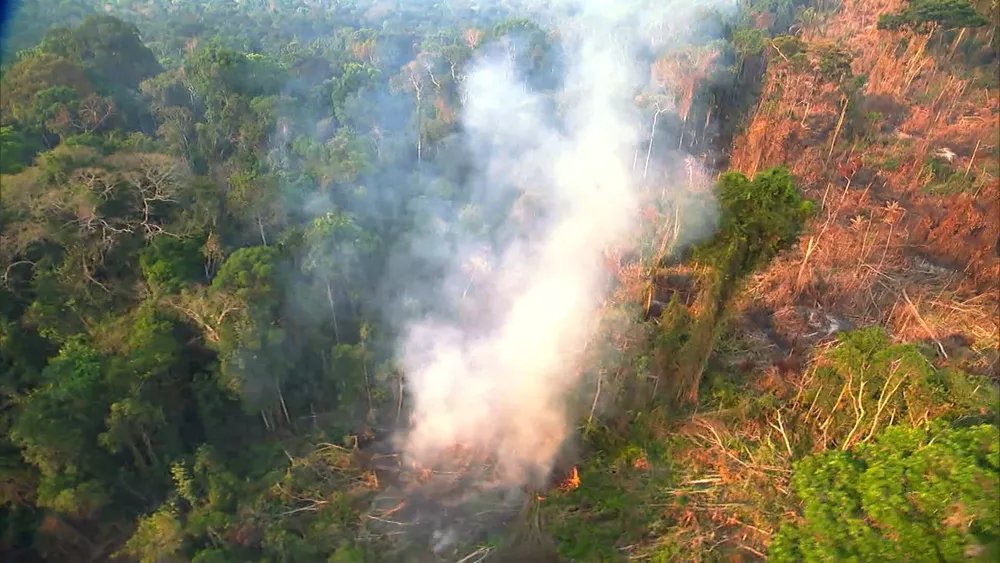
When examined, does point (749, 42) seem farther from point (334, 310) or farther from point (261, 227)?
point (261, 227)

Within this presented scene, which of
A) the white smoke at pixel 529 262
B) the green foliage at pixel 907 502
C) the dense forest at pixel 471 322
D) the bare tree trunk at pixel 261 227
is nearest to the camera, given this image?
the green foliage at pixel 907 502

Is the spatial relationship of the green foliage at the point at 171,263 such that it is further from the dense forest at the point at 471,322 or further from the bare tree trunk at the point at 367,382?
the bare tree trunk at the point at 367,382

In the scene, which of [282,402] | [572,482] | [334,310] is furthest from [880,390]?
[282,402]

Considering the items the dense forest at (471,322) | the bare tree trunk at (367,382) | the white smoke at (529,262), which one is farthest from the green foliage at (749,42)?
the bare tree trunk at (367,382)

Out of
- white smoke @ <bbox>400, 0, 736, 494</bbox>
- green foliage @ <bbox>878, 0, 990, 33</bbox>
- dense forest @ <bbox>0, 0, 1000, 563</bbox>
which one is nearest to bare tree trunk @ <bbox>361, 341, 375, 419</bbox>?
dense forest @ <bbox>0, 0, 1000, 563</bbox>

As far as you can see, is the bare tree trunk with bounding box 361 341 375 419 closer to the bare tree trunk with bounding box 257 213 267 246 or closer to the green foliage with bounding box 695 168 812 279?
the bare tree trunk with bounding box 257 213 267 246

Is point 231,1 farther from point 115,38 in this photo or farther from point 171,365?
point 171,365

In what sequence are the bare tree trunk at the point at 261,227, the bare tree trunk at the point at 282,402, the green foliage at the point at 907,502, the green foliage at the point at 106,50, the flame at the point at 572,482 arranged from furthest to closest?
the green foliage at the point at 106,50 < the bare tree trunk at the point at 261,227 < the bare tree trunk at the point at 282,402 < the flame at the point at 572,482 < the green foliage at the point at 907,502
